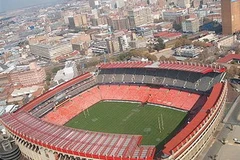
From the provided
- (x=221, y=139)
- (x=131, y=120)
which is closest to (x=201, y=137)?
(x=221, y=139)

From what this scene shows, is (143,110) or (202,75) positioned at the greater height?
(202,75)

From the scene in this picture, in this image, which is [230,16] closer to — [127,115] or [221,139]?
[127,115]

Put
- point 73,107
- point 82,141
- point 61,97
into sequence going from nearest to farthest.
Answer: point 82,141 < point 73,107 < point 61,97

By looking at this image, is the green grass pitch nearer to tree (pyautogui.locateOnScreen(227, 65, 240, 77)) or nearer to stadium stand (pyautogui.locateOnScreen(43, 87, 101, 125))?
stadium stand (pyautogui.locateOnScreen(43, 87, 101, 125))

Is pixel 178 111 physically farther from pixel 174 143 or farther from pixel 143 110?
pixel 174 143

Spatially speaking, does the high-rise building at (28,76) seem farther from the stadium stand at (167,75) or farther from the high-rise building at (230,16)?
the high-rise building at (230,16)

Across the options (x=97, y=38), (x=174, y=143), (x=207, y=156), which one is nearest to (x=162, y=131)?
(x=207, y=156)

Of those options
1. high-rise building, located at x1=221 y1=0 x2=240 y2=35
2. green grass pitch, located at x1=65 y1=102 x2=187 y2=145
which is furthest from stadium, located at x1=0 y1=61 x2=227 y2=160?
high-rise building, located at x1=221 y1=0 x2=240 y2=35
